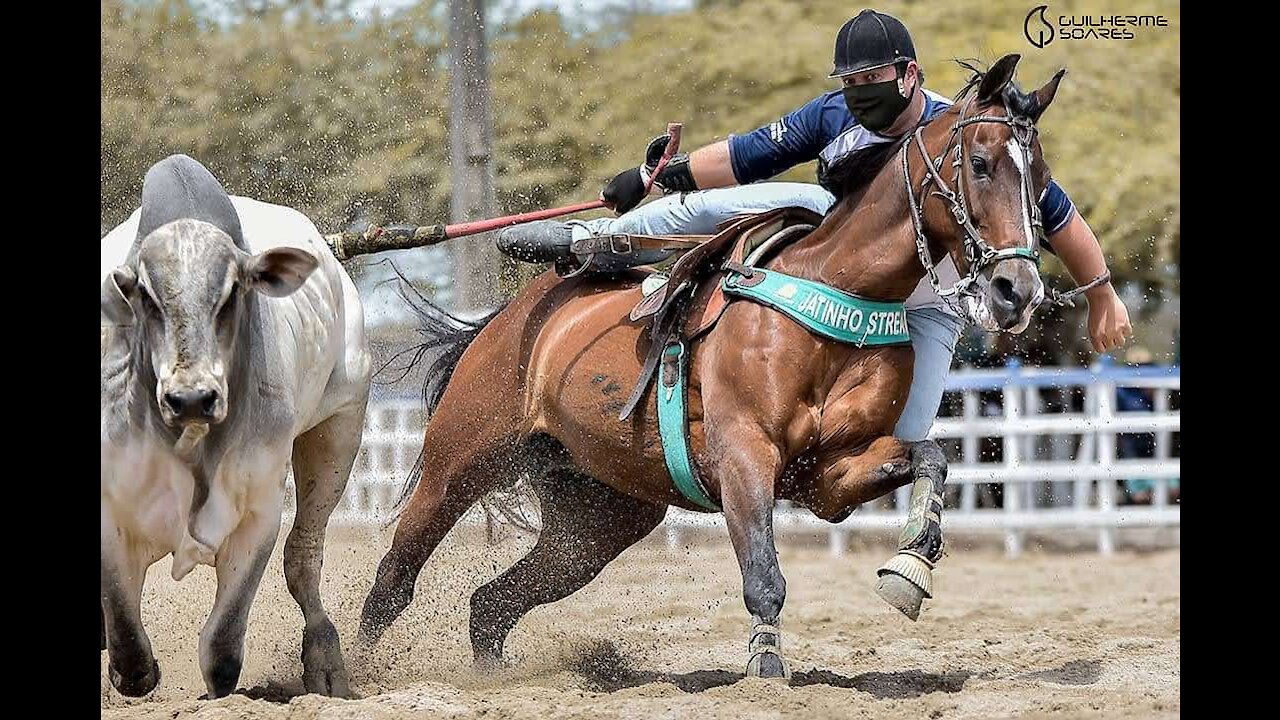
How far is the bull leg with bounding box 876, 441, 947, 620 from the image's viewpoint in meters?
4.40

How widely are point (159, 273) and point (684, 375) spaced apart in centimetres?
164

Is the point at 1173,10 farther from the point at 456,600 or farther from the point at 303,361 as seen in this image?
the point at 303,361

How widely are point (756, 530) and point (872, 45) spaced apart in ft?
4.61

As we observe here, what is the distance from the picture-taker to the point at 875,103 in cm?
483

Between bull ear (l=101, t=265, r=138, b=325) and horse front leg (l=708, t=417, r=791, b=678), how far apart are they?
1.68 meters

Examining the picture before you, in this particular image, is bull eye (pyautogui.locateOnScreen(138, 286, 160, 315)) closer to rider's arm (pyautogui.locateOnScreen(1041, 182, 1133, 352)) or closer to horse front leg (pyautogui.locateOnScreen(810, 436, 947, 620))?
horse front leg (pyautogui.locateOnScreen(810, 436, 947, 620))

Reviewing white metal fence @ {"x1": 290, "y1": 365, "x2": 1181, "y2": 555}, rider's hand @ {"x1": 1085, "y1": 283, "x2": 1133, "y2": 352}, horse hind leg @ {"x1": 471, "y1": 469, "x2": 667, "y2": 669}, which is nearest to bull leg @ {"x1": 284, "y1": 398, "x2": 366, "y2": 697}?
horse hind leg @ {"x1": 471, "y1": 469, "x2": 667, "y2": 669}

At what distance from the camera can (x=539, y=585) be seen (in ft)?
19.7

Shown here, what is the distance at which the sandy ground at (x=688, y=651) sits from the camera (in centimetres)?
450

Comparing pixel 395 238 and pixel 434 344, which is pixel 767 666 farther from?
pixel 434 344

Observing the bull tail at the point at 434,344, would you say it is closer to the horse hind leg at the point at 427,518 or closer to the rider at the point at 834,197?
the horse hind leg at the point at 427,518

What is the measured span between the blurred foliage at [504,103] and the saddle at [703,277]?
4.89 m

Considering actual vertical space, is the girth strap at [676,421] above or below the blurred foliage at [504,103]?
below

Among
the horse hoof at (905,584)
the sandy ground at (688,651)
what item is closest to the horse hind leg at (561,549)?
the sandy ground at (688,651)
